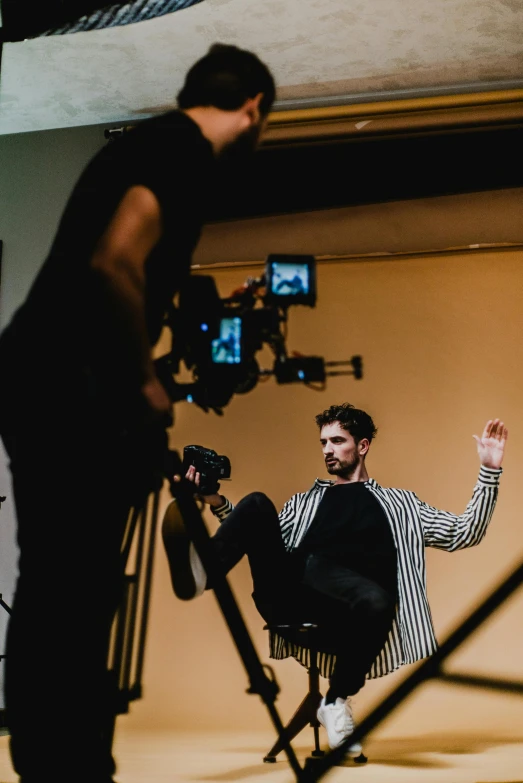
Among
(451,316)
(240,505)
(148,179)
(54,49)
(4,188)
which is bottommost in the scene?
(240,505)

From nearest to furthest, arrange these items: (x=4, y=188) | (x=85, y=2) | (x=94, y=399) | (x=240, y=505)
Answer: (x=94, y=399), (x=85, y=2), (x=240, y=505), (x=4, y=188)

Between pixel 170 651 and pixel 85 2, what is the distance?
242 cm

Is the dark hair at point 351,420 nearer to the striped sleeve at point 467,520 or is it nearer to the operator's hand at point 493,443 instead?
the striped sleeve at point 467,520

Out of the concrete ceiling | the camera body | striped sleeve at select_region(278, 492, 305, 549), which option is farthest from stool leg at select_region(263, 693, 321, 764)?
Answer: the concrete ceiling

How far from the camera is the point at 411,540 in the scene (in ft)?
7.61

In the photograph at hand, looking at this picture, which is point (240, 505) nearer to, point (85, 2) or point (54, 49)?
point (85, 2)

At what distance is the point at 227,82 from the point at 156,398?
568 millimetres

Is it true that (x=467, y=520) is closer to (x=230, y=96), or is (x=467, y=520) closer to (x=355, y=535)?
(x=355, y=535)

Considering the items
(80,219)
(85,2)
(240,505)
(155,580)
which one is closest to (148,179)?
(80,219)

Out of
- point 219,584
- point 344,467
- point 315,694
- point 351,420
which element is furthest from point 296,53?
point 219,584

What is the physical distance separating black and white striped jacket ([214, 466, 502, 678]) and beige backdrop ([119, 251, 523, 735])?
47 cm

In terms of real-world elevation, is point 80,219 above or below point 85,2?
below

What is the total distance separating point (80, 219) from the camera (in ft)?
3.22

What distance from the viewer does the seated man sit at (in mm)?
1978
